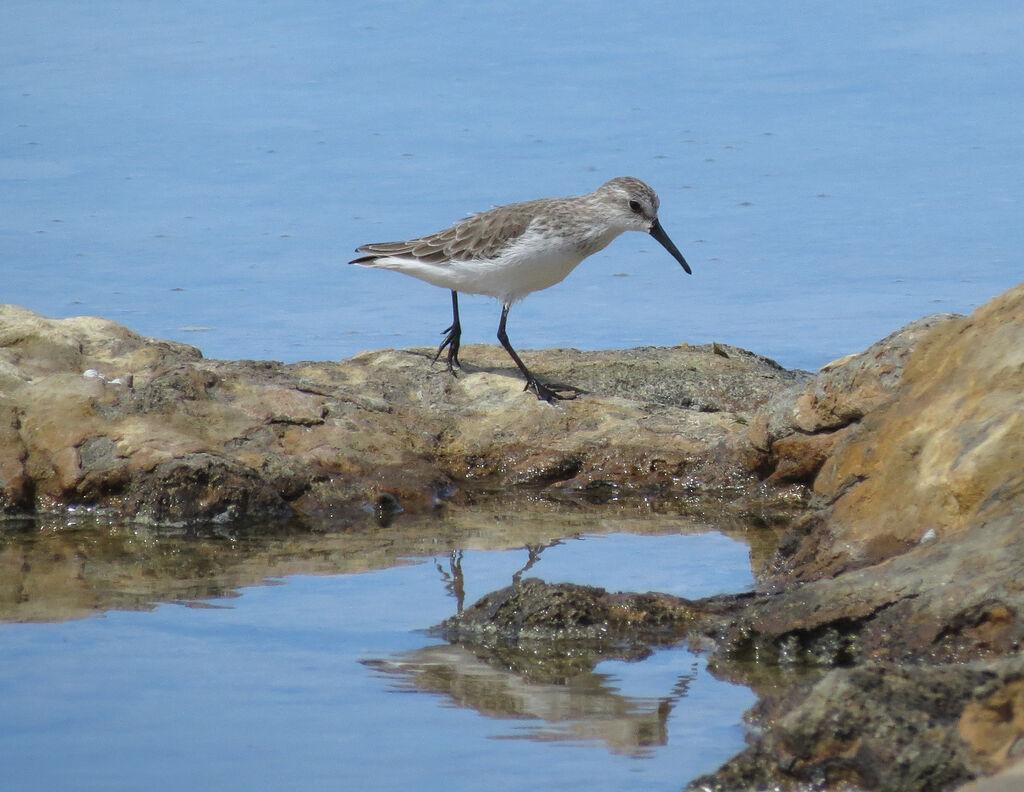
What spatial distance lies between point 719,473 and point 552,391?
1055 mm

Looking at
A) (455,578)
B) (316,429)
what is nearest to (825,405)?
(455,578)

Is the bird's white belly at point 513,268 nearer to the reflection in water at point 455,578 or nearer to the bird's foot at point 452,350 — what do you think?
the bird's foot at point 452,350

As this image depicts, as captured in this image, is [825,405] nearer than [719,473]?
Yes

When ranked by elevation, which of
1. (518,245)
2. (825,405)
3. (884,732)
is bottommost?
(884,732)

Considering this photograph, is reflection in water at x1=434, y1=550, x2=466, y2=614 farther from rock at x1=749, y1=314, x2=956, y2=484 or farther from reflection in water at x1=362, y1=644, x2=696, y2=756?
rock at x1=749, y1=314, x2=956, y2=484

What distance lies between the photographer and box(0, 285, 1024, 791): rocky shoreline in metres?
4.09

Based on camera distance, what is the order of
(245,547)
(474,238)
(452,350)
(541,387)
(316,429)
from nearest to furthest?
(245,547), (316,429), (541,387), (452,350), (474,238)

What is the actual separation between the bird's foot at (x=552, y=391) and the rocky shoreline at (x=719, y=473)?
0.25ft

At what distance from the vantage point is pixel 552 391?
855cm

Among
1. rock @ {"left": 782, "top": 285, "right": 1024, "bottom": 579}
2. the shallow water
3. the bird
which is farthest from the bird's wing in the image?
rock @ {"left": 782, "top": 285, "right": 1024, "bottom": 579}

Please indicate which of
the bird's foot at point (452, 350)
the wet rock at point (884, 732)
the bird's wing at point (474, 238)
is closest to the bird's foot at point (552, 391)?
the bird's foot at point (452, 350)

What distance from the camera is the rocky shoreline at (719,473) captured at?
4.09 m

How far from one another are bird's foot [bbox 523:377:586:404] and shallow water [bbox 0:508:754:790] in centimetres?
129

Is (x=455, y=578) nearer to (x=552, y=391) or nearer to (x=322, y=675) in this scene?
(x=322, y=675)
